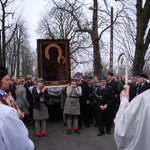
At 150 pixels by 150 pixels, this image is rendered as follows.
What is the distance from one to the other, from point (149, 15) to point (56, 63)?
19.4ft

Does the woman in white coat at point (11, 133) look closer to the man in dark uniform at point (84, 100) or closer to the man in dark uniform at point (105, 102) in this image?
the man in dark uniform at point (105, 102)

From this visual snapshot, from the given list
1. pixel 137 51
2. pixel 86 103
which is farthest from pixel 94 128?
pixel 137 51

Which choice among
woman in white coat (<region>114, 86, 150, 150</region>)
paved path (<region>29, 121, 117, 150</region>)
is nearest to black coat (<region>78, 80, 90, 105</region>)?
paved path (<region>29, 121, 117, 150</region>)

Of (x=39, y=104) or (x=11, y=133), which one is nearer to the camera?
(x=11, y=133)

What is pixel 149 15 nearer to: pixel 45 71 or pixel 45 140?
pixel 45 71

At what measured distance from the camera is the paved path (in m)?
6.62

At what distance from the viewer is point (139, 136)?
1.92 meters

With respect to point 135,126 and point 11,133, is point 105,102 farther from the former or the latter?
point 11,133

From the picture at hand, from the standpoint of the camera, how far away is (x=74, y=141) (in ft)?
23.6

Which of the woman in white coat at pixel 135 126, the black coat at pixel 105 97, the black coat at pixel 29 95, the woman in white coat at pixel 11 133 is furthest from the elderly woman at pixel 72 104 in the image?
the woman in white coat at pixel 11 133

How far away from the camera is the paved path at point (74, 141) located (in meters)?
6.62

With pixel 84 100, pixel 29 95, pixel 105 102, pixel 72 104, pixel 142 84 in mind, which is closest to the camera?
pixel 105 102

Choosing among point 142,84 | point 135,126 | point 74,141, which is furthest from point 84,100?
point 135,126

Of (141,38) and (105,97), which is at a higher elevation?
(141,38)
